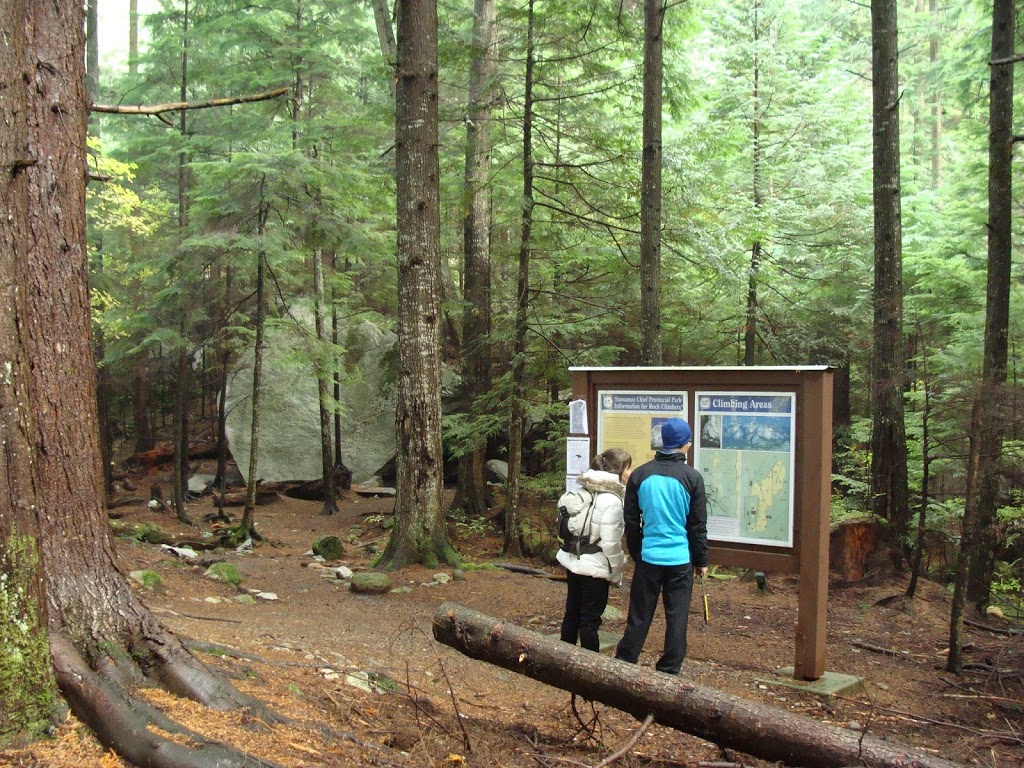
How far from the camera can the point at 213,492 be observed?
1977cm

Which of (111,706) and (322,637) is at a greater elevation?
(111,706)

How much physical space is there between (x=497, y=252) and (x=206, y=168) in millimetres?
5147

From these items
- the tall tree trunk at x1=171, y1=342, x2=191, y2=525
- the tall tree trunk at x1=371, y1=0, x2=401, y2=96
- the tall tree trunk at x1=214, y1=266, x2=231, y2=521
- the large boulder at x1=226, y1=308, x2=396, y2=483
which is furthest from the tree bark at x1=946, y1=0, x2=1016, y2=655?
the large boulder at x1=226, y1=308, x2=396, y2=483

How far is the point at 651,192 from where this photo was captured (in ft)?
36.6

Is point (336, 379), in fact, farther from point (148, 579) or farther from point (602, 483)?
point (602, 483)

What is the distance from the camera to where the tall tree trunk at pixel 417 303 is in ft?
33.8

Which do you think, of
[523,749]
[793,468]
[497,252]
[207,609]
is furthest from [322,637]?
[497,252]

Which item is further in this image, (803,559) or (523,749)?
(803,559)

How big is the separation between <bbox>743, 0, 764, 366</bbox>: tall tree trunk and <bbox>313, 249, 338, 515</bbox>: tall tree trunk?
7756mm

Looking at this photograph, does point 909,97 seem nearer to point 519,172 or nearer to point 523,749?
point 519,172

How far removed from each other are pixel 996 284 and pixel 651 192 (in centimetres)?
436

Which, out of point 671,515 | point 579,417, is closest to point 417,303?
point 579,417

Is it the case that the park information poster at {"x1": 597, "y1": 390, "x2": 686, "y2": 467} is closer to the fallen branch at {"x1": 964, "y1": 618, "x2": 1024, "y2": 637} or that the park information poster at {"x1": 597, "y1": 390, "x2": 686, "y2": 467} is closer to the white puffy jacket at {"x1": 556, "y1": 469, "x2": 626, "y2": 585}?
the white puffy jacket at {"x1": 556, "y1": 469, "x2": 626, "y2": 585}

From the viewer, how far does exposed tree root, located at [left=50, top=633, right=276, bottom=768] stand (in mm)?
3160
